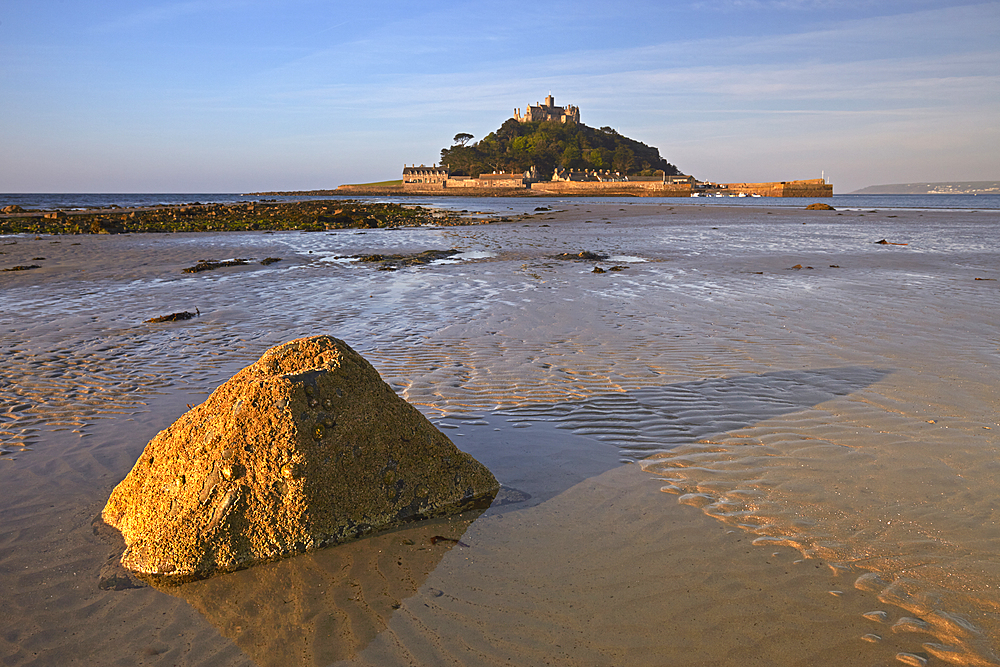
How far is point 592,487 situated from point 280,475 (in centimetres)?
190

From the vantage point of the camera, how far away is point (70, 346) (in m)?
7.70

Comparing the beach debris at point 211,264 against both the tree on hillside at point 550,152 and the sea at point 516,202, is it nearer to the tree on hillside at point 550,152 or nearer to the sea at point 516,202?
the sea at point 516,202

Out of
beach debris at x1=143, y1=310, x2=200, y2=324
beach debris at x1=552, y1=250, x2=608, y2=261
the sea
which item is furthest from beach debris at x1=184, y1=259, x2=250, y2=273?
the sea

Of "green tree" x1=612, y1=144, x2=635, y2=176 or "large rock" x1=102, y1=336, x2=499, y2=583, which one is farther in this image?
"green tree" x1=612, y1=144, x2=635, y2=176

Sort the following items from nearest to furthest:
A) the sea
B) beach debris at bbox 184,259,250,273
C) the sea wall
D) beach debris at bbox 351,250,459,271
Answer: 1. beach debris at bbox 184,259,250,273
2. beach debris at bbox 351,250,459,271
3. the sea
4. the sea wall

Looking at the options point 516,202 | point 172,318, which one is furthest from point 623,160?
point 172,318

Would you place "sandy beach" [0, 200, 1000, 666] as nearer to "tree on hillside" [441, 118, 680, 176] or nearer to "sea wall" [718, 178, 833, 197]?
"sea wall" [718, 178, 833, 197]

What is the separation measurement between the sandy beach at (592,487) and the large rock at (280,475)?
0.48ft

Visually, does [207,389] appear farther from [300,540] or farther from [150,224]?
[150,224]

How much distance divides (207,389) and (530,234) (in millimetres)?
20874

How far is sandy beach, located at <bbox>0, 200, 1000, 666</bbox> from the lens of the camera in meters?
2.72

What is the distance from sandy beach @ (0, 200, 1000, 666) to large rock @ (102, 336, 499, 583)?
147 mm

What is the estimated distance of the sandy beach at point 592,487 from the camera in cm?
272

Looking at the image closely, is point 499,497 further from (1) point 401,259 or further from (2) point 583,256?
(1) point 401,259
